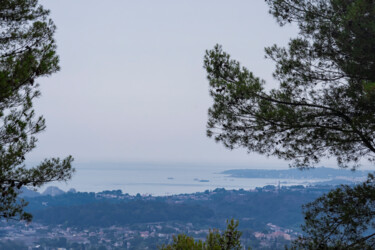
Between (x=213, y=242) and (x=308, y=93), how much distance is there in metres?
2.82

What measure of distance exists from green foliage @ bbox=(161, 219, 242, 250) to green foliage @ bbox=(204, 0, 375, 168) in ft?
5.12

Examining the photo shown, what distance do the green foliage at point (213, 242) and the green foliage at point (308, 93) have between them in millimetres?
1562

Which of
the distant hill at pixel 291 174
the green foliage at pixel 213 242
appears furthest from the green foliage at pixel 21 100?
the distant hill at pixel 291 174

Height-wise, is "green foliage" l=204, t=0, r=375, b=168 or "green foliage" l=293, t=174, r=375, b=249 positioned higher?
"green foliage" l=204, t=0, r=375, b=168

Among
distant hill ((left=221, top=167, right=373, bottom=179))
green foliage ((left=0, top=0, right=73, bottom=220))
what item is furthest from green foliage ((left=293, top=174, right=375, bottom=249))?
distant hill ((left=221, top=167, right=373, bottom=179))

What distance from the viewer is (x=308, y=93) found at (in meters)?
6.18

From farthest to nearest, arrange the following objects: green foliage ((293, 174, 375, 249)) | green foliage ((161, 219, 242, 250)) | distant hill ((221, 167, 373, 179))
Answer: distant hill ((221, 167, 373, 179)) → green foliage ((293, 174, 375, 249)) → green foliage ((161, 219, 242, 250))

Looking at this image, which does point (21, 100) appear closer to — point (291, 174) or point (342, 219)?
point (342, 219)

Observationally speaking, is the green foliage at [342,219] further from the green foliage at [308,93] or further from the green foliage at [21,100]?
the green foliage at [21,100]

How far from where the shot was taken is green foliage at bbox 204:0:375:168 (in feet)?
19.0

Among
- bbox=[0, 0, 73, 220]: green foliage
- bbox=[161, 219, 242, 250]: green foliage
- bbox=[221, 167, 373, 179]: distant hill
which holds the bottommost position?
bbox=[221, 167, 373, 179]: distant hill

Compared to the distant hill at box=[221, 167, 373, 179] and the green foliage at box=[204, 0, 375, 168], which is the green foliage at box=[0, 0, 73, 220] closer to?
the green foliage at box=[204, 0, 375, 168]

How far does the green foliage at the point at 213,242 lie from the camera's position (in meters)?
5.23

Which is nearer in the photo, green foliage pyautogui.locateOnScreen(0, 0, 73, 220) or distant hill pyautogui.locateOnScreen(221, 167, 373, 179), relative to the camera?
green foliage pyautogui.locateOnScreen(0, 0, 73, 220)
